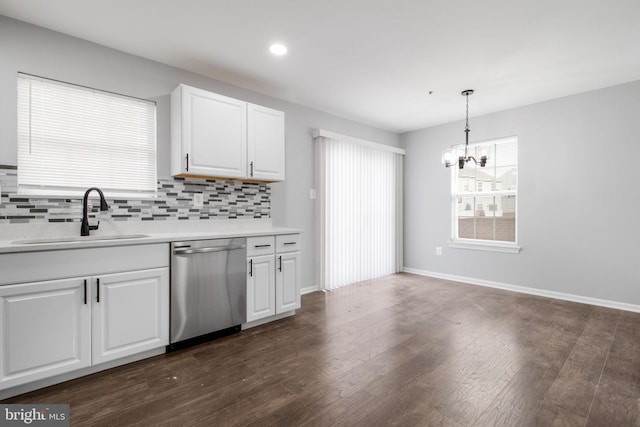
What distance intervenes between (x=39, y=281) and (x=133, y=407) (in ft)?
3.12

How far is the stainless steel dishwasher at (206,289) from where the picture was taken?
2.44 meters

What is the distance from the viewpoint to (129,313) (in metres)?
2.20

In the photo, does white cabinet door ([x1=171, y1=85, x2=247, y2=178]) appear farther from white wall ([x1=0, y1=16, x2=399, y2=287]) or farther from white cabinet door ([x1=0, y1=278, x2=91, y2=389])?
white cabinet door ([x1=0, y1=278, x2=91, y2=389])

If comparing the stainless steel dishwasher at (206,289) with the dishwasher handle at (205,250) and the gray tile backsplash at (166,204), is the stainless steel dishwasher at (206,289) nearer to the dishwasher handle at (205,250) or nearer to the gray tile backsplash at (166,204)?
the dishwasher handle at (205,250)

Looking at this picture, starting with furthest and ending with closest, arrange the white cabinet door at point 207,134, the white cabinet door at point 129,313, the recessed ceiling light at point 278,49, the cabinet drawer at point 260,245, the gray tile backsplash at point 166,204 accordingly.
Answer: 1. the cabinet drawer at point 260,245
2. the white cabinet door at point 207,134
3. the recessed ceiling light at point 278,49
4. the gray tile backsplash at point 166,204
5. the white cabinet door at point 129,313

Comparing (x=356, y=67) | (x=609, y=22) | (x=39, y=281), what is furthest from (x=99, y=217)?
(x=609, y=22)

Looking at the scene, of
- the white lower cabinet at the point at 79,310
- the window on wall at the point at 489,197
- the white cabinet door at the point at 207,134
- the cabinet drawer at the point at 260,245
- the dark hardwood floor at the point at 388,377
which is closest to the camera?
the dark hardwood floor at the point at 388,377

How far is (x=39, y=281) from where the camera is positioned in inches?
74.2

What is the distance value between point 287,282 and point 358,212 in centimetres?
201

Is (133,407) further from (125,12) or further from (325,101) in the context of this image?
(325,101)

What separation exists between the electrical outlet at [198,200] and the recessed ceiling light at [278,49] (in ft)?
5.02

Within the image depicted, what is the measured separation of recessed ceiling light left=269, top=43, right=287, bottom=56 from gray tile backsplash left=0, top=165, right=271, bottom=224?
1377 mm

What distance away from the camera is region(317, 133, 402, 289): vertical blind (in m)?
4.35

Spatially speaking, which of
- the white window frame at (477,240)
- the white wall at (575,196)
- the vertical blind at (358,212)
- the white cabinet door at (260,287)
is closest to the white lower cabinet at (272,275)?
the white cabinet door at (260,287)
